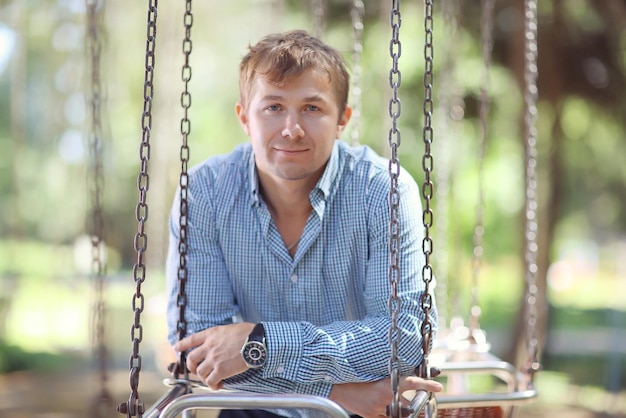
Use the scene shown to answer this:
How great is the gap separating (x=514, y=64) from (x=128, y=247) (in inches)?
588

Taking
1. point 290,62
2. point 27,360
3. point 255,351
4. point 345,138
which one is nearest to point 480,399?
point 255,351

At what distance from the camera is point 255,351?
2.05 meters

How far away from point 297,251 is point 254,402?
533 millimetres

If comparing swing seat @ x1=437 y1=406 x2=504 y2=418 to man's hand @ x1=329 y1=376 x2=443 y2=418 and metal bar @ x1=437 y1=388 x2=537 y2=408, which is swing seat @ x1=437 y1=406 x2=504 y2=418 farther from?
man's hand @ x1=329 y1=376 x2=443 y2=418

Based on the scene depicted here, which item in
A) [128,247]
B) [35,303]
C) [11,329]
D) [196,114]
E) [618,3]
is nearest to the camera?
[618,3]

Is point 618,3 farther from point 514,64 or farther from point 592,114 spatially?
point 592,114

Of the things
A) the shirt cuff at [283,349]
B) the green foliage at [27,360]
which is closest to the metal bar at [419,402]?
the shirt cuff at [283,349]

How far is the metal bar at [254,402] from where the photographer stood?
1.78 m

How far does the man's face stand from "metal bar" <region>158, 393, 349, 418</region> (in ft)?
2.05

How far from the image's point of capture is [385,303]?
7.11ft

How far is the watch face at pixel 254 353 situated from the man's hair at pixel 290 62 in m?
0.65

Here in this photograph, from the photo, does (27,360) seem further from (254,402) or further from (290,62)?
(254,402)

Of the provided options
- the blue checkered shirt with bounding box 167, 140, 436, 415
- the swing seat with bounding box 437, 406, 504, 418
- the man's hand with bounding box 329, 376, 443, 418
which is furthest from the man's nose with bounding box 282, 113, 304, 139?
the swing seat with bounding box 437, 406, 504, 418

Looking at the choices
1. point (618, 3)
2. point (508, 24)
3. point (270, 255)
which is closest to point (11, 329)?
point (508, 24)
